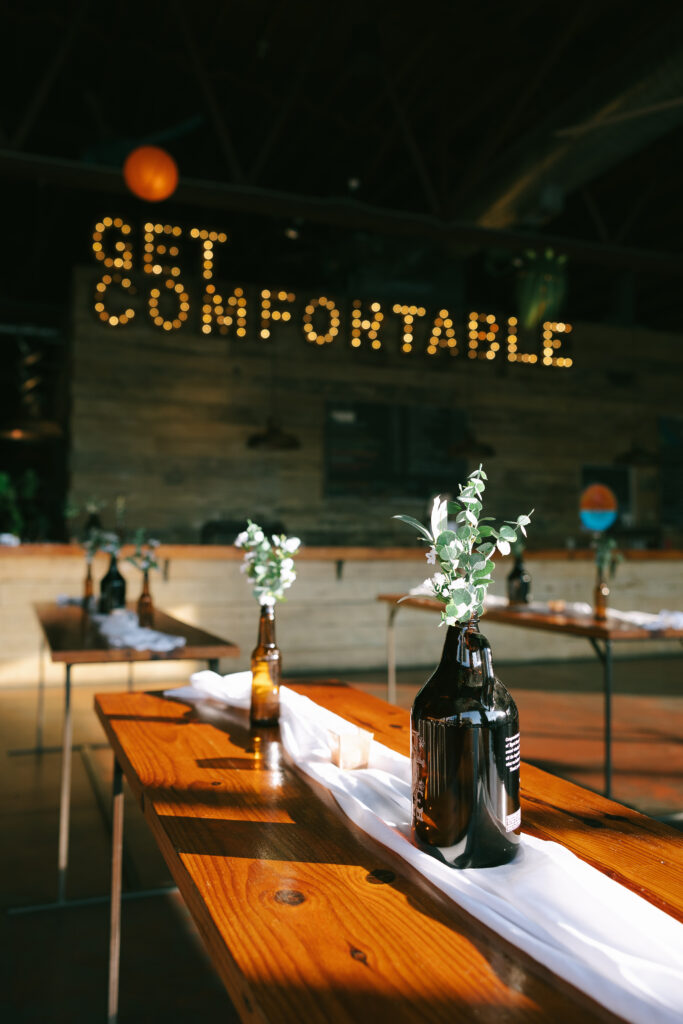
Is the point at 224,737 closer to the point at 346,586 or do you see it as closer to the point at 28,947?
the point at 28,947

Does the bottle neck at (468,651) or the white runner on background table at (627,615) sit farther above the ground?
the bottle neck at (468,651)

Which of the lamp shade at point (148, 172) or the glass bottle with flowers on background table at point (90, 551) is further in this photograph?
the lamp shade at point (148, 172)

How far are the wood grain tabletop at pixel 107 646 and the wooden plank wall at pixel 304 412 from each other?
437 centimetres

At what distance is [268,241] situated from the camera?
8.66 m

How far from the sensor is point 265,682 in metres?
1.49

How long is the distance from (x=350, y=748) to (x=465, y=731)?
0.36 meters

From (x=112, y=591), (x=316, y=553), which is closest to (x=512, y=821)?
(x=112, y=591)

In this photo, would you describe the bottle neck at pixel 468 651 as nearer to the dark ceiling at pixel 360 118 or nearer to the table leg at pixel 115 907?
the table leg at pixel 115 907

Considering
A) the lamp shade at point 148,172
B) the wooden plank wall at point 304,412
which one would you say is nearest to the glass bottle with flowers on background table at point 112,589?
the lamp shade at point 148,172

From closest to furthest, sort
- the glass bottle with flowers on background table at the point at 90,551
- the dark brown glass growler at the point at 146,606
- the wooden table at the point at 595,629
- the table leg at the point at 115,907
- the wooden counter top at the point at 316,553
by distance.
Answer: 1. the table leg at the point at 115,907
2. the wooden table at the point at 595,629
3. the dark brown glass growler at the point at 146,606
4. the glass bottle with flowers on background table at the point at 90,551
5. the wooden counter top at the point at 316,553

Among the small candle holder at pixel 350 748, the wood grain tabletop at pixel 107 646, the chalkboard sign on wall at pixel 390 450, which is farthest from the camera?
the chalkboard sign on wall at pixel 390 450

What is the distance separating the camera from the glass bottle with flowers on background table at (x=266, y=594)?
145 cm

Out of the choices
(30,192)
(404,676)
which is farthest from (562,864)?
(30,192)

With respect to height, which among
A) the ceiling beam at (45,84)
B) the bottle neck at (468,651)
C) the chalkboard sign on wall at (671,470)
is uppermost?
the ceiling beam at (45,84)
